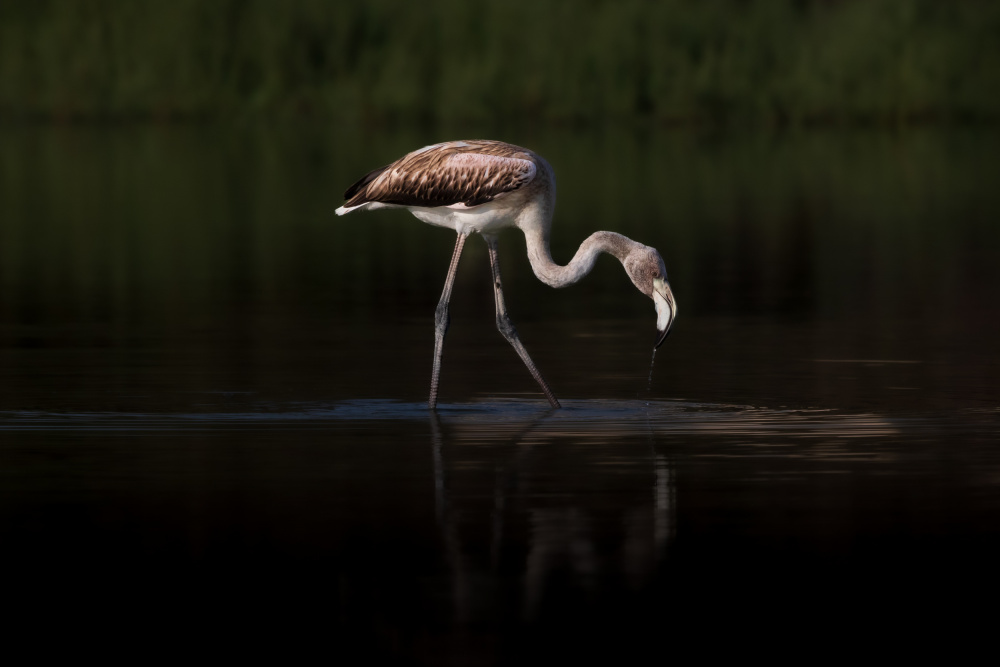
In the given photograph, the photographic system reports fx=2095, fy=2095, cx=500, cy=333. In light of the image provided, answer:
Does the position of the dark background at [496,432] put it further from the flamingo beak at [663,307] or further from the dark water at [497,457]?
the flamingo beak at [663,307]

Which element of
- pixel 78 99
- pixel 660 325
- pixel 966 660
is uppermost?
pixel 78 99

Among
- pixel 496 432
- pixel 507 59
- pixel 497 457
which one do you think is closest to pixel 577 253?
pixel 496 432

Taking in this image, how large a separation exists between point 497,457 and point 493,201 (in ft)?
8.99

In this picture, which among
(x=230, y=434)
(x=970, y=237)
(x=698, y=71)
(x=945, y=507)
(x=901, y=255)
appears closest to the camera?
(x=945, y=507)

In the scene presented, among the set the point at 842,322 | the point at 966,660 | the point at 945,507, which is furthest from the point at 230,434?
the point at 842,322

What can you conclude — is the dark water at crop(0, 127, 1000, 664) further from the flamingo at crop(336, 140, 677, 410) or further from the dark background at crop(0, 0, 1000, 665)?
the flamingo at crop(336, 140, 677, 410)

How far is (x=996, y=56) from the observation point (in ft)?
206

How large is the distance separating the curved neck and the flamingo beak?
282 mm

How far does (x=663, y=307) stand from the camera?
12.0m

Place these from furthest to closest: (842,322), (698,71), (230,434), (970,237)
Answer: (698,71)
(970,237)
(842,322)
(230,434)

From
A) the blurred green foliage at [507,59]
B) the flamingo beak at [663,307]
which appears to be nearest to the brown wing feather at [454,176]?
the flamingo beak at [663,307]

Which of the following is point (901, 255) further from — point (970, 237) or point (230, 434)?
point (230, 434)

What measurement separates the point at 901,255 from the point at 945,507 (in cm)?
1492

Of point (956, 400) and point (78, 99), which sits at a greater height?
point (78, 99)
